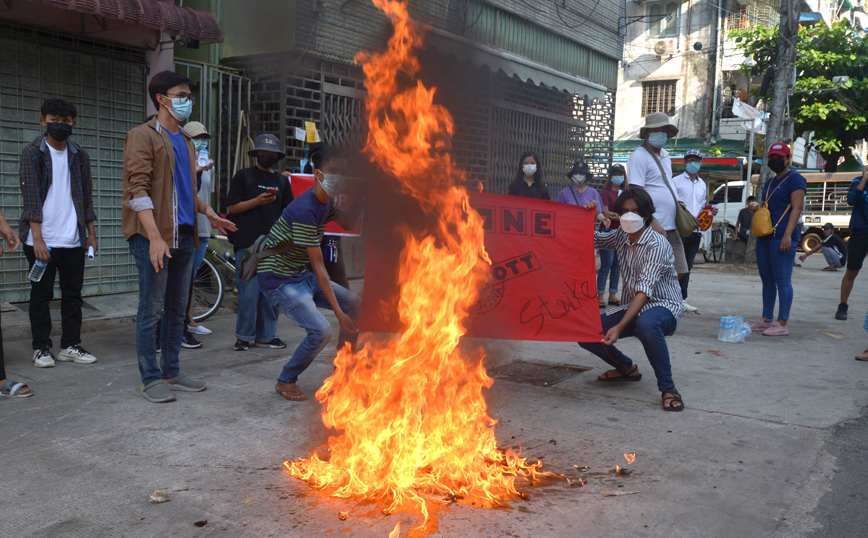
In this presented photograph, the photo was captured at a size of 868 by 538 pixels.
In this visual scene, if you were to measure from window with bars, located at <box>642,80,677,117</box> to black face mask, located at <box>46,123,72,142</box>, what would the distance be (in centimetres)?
2850

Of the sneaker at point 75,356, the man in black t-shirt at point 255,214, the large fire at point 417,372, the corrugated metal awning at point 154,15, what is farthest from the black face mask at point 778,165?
the sneaker at point 75,356

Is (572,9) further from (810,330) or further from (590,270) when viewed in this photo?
(590,270)

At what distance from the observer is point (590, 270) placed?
16.3 ft

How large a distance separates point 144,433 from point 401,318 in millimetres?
1568

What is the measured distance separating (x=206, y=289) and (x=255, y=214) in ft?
5.66

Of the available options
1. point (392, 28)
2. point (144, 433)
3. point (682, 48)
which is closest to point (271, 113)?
point (392, 28)

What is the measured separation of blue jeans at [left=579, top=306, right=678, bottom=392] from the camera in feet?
14.7

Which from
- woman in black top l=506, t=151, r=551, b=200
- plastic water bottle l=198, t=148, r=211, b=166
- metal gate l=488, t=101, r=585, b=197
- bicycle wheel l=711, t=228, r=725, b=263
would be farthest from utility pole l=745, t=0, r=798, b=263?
plastic water bottle l=198, t=148, r=211, b=166

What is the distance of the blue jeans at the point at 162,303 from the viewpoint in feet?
14.3

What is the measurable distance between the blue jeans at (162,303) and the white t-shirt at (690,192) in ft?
20.1

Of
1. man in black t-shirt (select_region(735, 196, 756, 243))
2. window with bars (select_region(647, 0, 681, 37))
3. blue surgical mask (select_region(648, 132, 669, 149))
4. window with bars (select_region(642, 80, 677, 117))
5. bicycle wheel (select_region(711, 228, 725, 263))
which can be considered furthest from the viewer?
window with bars (select_region(642, 80, 677, 117))

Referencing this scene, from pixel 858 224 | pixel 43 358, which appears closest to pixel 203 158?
pixel 43 358

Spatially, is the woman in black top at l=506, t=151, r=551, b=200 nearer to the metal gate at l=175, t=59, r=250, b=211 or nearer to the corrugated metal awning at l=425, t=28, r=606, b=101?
the corrugated metal awning at l=425, t=28, r=606, b=101

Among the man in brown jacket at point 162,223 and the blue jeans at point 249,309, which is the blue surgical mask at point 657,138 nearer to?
the blue jeans at point 249,309
